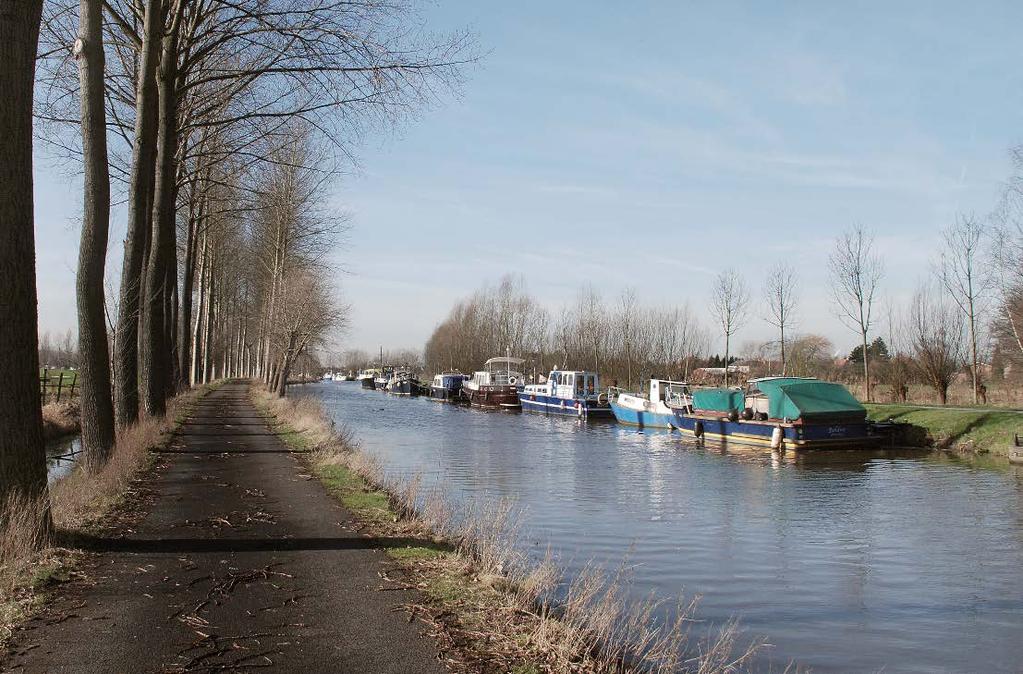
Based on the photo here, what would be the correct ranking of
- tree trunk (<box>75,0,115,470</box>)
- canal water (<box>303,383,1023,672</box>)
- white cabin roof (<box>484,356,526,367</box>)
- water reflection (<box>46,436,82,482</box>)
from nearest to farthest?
1. canal water (<box>303,383,1023,672</box>)
2. tree trunk (<box>75,0,115,470</box>)
3. water reflection (<box>46,436,82,482</box>)
4. white cabin roof (<box>484,356,526,367</box>)

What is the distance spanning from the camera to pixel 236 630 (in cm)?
605

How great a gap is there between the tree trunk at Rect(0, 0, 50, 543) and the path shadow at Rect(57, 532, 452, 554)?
1.73ft

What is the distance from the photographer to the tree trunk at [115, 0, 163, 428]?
1473cm

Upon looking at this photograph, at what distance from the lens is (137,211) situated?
1558 centimetres

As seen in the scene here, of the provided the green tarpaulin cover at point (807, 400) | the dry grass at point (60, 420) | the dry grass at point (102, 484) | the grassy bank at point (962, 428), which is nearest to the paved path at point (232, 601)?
the dry grass at point (102, 484)

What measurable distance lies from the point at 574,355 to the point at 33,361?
68.9 m

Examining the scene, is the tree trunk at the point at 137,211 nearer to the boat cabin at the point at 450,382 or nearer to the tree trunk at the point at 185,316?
the tree trunk at the point at 185,316

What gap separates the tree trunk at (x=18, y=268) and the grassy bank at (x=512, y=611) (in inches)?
132

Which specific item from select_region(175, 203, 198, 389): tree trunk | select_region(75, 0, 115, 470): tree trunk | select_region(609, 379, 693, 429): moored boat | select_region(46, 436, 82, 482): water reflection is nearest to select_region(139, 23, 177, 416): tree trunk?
select_region(46, 436, 82, 482): water reflection

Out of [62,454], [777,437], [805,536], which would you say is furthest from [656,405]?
[805,536]

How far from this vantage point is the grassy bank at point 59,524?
6461 millimetres

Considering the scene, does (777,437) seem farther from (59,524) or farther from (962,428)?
(59,524)

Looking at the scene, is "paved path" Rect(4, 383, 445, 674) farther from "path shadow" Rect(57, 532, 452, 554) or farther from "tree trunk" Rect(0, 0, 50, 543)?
"tree trunk" Rect(0, 0, 50, 543)

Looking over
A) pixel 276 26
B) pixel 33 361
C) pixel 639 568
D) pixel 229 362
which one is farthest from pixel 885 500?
pixel 229 362
